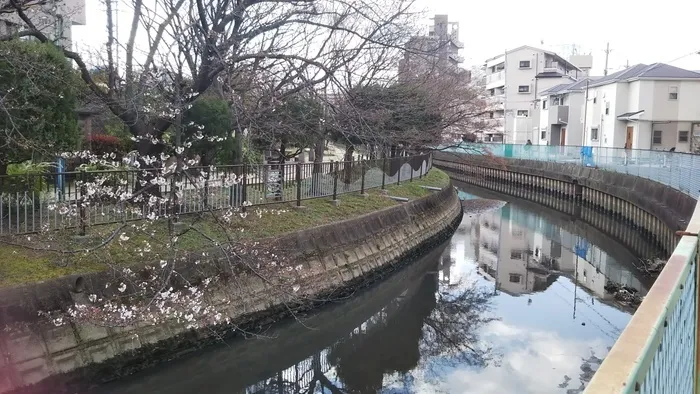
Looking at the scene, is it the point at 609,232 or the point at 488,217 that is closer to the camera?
the point at 609,232

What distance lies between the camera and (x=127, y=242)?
382 inches

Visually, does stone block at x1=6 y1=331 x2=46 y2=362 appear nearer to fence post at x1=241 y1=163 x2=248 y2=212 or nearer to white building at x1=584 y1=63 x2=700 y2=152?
fence post at x1=241 y1=163 x2=248 y2=212

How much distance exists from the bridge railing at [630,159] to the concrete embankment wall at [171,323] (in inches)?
359

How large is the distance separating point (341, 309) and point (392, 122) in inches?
443

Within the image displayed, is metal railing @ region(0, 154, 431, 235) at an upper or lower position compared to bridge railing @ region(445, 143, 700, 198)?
lower

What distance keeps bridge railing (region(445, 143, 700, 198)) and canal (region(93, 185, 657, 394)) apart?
10.0ft

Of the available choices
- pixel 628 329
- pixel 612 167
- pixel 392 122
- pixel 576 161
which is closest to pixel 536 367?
pixel 628 329

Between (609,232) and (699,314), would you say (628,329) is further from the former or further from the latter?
(609,232)

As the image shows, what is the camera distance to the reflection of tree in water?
9953 millimetres

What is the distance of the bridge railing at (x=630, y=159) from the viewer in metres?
18.1

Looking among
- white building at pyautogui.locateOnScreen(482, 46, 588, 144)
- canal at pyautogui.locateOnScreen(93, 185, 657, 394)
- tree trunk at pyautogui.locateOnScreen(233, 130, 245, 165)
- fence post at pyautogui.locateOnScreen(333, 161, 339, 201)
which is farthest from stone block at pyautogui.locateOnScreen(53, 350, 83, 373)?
white building at pyautogui.locateOnScreen(482, 46, 588, 144)

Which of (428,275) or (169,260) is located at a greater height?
(169,260)

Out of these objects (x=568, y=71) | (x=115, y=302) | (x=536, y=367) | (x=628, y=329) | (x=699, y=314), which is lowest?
(x=536, y=367)

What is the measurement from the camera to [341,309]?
12.8 m
